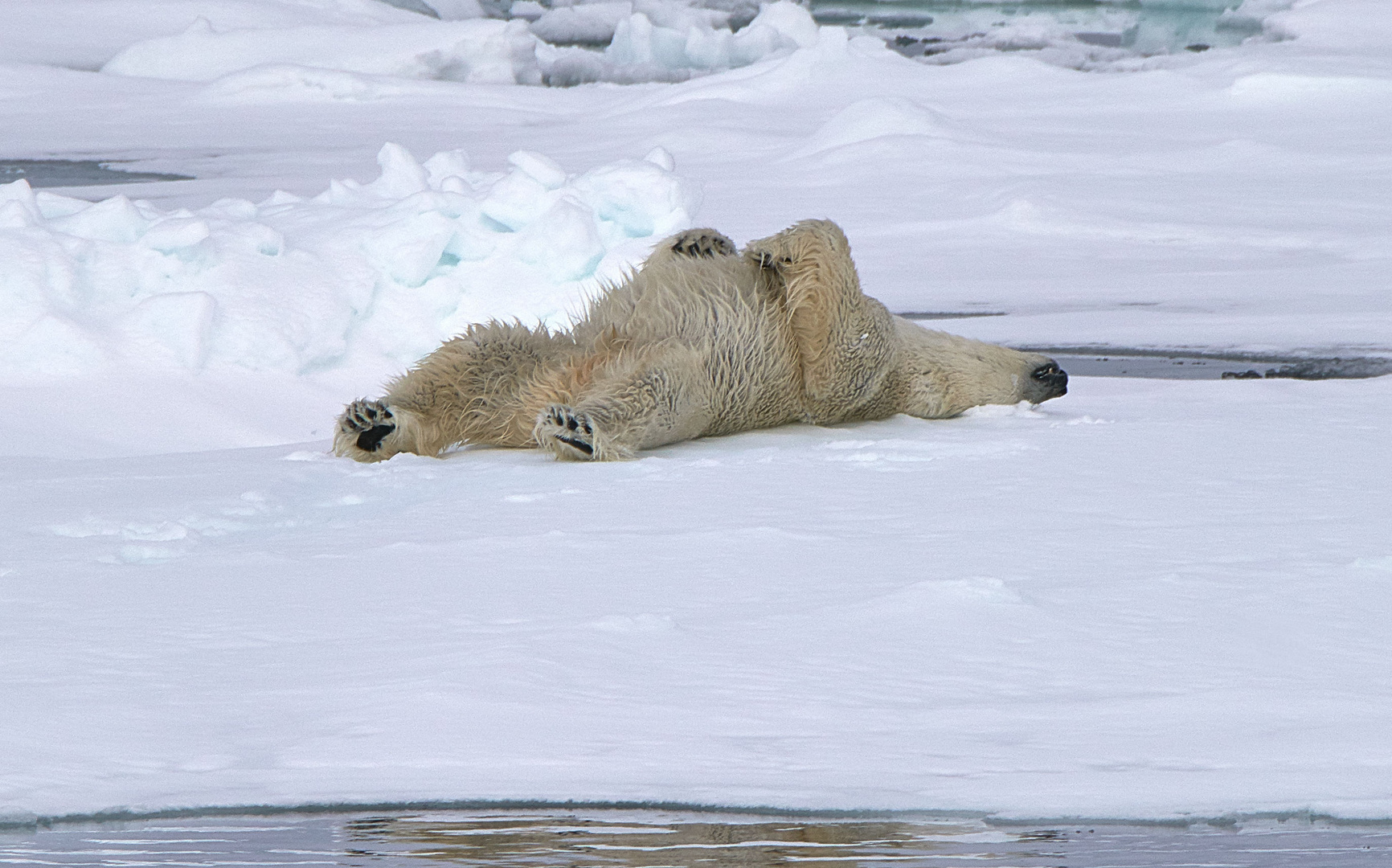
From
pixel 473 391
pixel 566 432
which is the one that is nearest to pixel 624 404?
pixel 566 432

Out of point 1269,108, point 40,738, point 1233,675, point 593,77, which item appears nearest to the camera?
point 40,738

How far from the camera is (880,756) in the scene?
221 centimetres

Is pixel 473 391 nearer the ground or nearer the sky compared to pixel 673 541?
nearer the sky

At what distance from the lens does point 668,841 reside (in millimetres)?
1920

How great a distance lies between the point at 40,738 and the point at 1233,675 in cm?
183

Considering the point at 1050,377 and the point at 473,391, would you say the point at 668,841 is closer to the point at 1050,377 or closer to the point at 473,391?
the point at 473,391

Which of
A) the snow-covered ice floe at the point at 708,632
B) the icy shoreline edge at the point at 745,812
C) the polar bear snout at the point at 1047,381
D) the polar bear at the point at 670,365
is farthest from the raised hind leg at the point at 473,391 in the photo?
the icy shoreline edge at the point at 745,812

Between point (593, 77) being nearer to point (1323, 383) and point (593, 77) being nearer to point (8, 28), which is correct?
point (8, 28)

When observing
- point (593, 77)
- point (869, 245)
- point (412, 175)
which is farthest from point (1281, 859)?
point (593, 77)

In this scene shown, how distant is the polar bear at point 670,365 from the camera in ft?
14.5

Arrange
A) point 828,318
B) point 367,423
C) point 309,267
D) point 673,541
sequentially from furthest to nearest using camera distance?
1. point 309,267
2. point 828,318
3. point 367,423
4. point 673,541

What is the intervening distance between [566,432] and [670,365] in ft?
1.44

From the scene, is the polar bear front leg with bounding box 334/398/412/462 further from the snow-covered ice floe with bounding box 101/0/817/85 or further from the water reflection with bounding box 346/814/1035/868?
the snow-covered ice floe with bounding box 101/0/817/85

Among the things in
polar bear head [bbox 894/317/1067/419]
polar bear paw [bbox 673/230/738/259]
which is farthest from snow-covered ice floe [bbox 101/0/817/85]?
polar bear head [bbox 894/317/1067/419]
